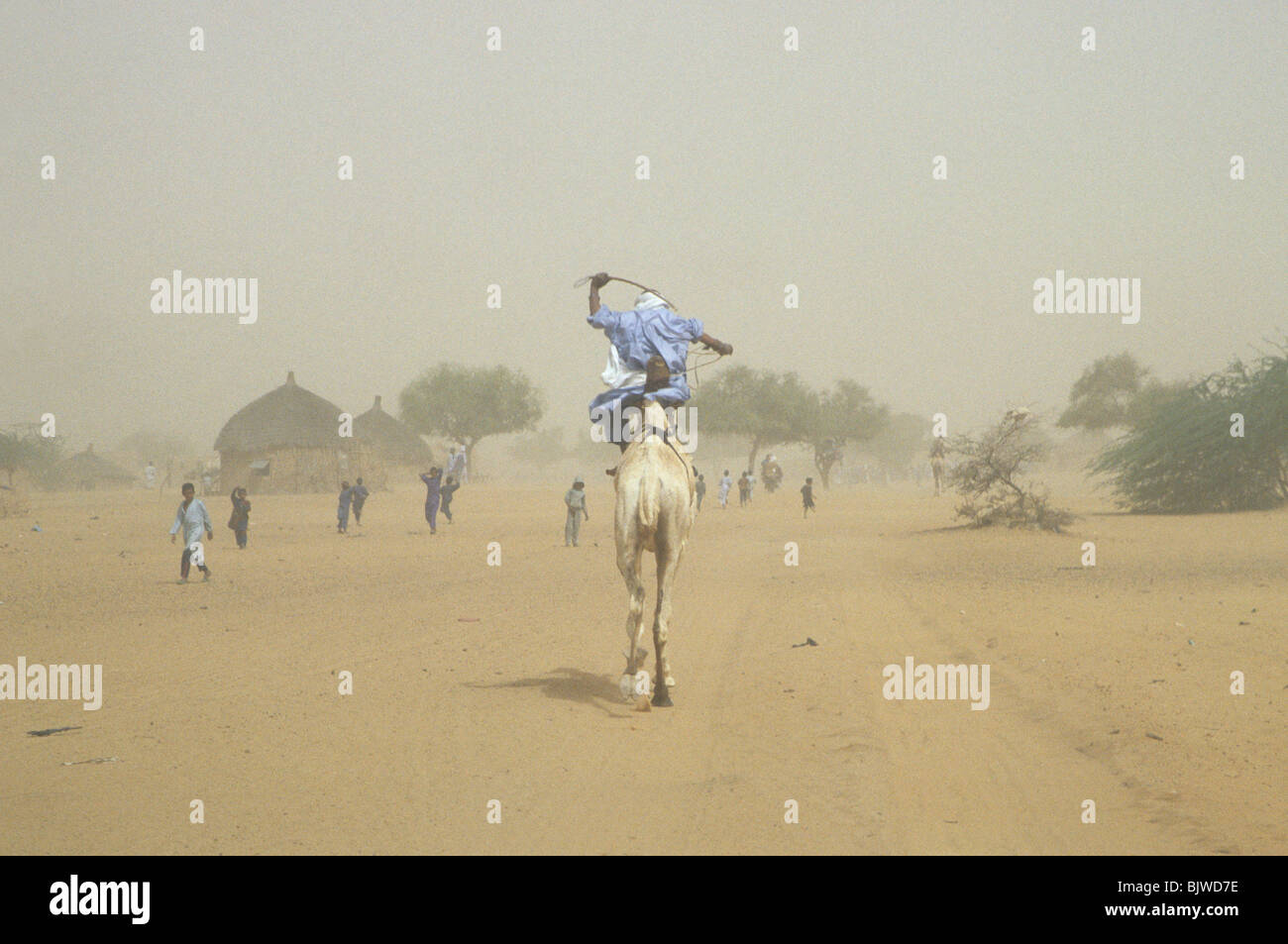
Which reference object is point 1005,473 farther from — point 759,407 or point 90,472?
point 90,472

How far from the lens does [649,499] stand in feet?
29.8

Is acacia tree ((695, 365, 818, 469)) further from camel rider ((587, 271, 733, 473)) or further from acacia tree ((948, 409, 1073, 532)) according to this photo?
camel rider ((587, 271, 733, 473))

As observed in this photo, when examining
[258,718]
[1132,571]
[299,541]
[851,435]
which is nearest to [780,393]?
[851,435]

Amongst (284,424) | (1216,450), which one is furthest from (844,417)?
(1216,450)

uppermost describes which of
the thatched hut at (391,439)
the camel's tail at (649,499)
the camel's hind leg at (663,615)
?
the thatched hut at (391,439)

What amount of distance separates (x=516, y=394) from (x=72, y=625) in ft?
247

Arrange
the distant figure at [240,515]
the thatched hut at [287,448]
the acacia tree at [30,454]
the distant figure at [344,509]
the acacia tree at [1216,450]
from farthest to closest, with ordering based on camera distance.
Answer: the acacia tree at [30,454]
the thatched hut at [287,448]
the distant figure at [344,509]
the acacia tree at [1216,450]
the distant figure at [240,515]

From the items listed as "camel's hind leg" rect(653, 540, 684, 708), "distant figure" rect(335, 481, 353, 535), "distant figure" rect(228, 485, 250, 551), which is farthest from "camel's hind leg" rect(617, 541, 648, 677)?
"distant figure" rect(335, 481, 353, 535)

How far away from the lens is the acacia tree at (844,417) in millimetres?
77438

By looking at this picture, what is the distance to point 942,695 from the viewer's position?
962cm

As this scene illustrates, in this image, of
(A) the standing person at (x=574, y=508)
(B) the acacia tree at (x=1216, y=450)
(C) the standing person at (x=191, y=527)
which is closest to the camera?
A: (C) the standing person at (x=191, y=527)

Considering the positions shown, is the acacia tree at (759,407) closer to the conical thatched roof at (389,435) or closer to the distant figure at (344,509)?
the conical thatched roof at (389,435)

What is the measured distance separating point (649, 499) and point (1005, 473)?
781 inches

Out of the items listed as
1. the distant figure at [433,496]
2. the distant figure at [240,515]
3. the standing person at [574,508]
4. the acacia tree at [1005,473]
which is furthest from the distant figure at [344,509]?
the acacia tree at [1005,473]
